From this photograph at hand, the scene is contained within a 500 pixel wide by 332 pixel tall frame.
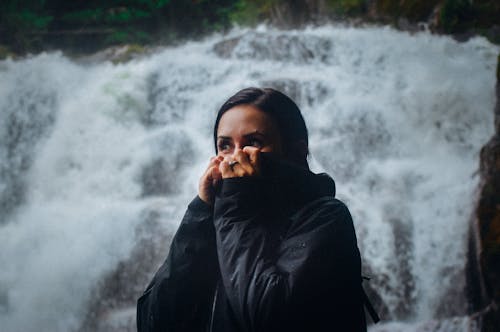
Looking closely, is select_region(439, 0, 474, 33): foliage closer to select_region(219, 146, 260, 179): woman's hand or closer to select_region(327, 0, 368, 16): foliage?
select_region(327, 0, 368, 16): foliage

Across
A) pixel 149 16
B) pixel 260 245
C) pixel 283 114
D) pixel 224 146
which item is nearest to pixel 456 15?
pixel 149 16

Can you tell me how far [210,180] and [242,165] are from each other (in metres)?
0.11

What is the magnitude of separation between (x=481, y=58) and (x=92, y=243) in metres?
4.89

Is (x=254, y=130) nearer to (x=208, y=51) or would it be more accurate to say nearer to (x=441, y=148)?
(x=441, y=148)

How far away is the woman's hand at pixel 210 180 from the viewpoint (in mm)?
1057

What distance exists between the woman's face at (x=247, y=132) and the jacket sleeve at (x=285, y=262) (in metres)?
0.12

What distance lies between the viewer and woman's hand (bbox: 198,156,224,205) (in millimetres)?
1057

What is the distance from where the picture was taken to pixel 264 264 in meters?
0.92

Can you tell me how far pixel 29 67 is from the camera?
6539 mm

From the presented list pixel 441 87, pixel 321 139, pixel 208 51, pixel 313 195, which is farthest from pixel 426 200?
pixel 208 51

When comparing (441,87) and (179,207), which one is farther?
(441,87)

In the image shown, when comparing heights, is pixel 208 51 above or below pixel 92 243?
above

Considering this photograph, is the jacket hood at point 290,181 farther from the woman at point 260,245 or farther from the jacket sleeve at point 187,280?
the jacket sleeve at point 187,280

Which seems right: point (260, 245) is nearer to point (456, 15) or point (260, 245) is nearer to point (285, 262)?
point (285, 262)
